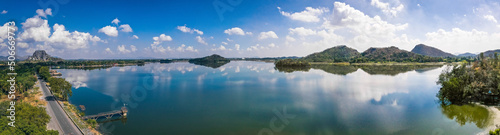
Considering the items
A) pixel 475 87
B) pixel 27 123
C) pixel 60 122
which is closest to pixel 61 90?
pixel 60 122

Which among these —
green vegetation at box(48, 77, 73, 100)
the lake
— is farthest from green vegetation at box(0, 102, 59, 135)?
green vegetation at box(48, 77, 73, 100)

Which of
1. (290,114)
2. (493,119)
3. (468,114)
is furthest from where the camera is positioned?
(290,114)

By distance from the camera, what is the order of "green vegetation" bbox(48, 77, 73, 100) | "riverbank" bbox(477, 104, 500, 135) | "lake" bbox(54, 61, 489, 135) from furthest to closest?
1. "green vegetation" bbox(48, 77, 73, 100)
2. "lake" bbox(54, 61, 489, 135)
3. "riverbank" bbox(477, 104, 500, 135)

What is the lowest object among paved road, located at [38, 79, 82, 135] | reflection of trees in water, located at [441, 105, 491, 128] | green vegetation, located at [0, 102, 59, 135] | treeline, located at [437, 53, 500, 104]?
paved road, located at [38, 79, 82, 135]

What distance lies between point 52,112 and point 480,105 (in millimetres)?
63707

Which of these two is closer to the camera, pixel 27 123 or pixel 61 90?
pixel 27 123

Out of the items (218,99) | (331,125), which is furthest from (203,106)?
(331,125)

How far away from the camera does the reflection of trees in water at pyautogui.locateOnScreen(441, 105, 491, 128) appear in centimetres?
2706

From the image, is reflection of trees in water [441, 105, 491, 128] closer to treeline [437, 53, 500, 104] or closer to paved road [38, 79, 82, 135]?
treeline [437, 53, 500, 104]

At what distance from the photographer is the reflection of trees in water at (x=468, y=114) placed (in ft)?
88.8

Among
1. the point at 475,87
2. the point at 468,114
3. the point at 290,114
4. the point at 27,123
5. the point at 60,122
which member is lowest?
the point at 60,122

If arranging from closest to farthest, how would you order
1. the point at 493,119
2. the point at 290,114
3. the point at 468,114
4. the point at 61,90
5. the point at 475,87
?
the point at 493,119 < the point at 468,114 < the point at 290,114 < the point at 475,87 < the point at 61,90

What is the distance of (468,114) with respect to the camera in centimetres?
2970

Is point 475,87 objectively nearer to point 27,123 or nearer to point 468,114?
point 468,114
